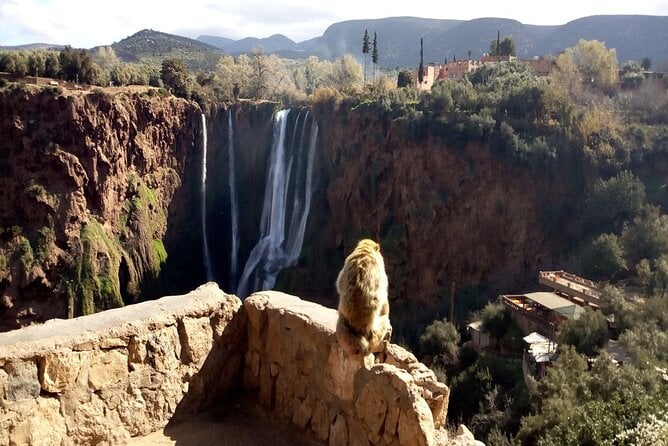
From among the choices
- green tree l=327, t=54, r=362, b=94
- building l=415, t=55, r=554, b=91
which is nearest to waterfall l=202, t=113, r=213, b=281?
building l=415, t=55, r=554, b=91

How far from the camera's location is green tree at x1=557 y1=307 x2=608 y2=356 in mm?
14266

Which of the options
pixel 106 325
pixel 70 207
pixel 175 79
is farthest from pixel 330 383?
pixel 175 79

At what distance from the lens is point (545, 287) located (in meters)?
20.9

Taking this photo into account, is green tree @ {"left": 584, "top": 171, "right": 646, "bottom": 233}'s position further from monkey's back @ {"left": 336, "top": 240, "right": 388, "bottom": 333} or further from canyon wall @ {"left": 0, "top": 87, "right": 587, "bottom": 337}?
monkey's back @ {"left": 336, "top": 240, "right": 388, "bottom": 333}

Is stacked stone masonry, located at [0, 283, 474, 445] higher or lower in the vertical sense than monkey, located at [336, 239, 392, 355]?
lower

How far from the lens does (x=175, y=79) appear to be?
3538cm

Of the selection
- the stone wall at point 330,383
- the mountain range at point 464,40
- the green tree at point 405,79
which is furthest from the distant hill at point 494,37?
the stone wall at point 330,383

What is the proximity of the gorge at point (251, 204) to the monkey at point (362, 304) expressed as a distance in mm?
18562

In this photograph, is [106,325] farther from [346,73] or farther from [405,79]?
[346,73]

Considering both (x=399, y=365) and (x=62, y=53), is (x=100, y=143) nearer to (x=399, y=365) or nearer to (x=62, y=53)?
(x=62, y=53)

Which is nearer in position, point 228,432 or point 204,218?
point 228,432

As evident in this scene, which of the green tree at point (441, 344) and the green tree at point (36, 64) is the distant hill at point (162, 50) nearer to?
the green tree at point (36, 64)

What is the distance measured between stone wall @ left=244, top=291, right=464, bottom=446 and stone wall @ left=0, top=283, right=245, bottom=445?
34 centimetres

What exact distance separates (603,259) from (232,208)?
2189cm
